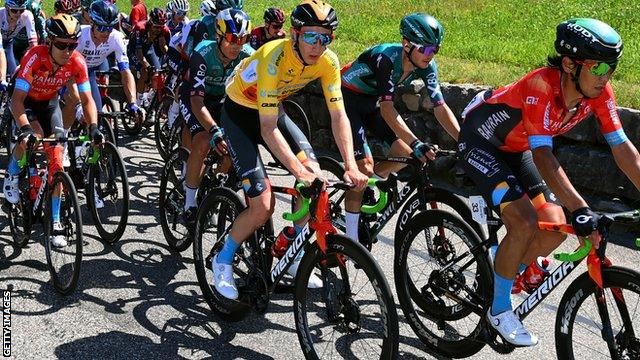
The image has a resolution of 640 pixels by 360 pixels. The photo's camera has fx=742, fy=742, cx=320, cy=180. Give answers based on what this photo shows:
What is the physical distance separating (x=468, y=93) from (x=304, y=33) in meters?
4.87

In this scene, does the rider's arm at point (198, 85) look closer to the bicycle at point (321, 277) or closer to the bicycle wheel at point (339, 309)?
the bicycle at point (321, 277)

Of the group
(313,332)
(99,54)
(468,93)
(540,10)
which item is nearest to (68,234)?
(313,332)

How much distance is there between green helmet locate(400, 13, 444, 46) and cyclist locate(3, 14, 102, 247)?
2959 millimetres

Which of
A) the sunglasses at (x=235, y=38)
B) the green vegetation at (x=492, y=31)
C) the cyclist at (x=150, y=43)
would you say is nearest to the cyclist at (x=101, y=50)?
the sunglasses at (x=235, y=38)

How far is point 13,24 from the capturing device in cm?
1105

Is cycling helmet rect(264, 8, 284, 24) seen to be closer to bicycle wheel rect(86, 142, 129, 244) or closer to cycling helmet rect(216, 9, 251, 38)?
cycling helmet rect(216, 9, 251, 38)

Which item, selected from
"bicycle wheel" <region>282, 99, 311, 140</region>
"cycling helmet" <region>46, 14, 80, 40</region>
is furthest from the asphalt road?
"bicycle wheel" <region>282, 99, 311, 140</region>

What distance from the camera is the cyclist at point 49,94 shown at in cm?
638

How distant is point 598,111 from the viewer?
187 inches

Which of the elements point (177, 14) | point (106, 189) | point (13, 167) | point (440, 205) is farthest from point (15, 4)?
point (440, 205)

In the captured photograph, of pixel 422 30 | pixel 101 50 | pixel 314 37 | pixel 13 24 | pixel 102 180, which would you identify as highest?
pixel 314 37

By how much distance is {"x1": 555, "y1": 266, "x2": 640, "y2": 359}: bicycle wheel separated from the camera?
4.09m

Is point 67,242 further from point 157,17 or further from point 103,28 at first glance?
point 157,17

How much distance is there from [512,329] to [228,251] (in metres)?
2.08
